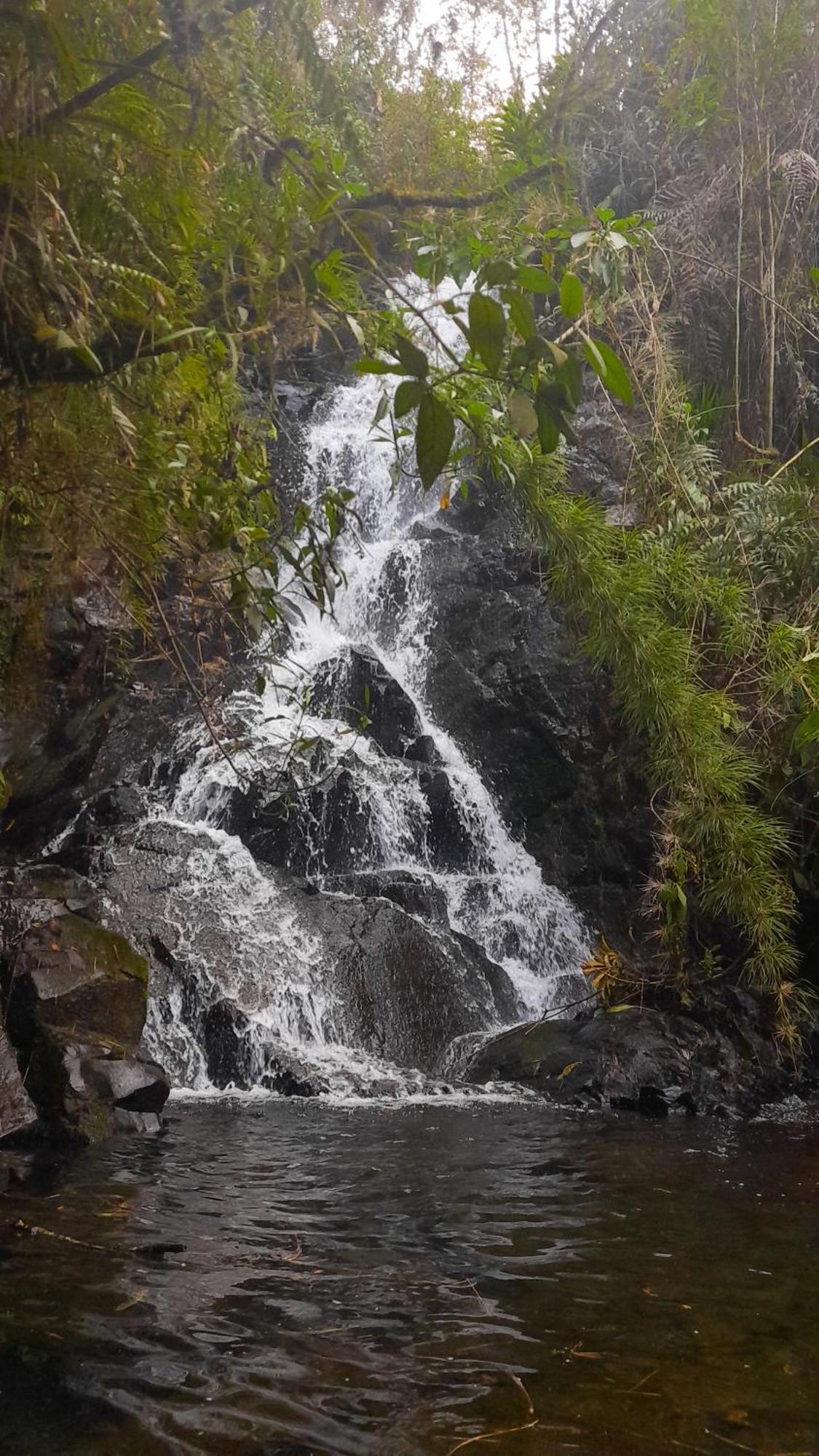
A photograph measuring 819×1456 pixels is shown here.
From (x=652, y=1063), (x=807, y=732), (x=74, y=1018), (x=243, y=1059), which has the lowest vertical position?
(x=243, y=1059)

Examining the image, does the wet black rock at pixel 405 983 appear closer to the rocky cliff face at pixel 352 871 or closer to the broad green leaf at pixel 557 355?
the rocky cliff face at pixel 352 871

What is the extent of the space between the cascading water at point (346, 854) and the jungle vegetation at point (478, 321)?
1.74 m

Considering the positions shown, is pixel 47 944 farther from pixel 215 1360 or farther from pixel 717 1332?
pixel 717 1332

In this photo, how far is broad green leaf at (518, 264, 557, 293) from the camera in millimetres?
1582

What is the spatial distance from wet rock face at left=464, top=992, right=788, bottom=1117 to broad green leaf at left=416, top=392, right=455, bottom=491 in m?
4.94

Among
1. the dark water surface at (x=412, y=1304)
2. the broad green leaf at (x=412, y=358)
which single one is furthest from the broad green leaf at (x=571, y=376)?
the dark water surface at (x=412, y=1304)

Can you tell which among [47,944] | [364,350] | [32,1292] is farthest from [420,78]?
[32,1292]

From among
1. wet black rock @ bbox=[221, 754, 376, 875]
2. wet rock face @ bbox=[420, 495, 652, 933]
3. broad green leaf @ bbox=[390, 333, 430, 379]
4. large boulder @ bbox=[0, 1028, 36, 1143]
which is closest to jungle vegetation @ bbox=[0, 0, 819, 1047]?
broad green leaf @ bbox=[390, 333, 430, 379]

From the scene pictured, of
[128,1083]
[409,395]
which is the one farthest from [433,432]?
[128,1083]

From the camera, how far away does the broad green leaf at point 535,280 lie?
5.19 ft

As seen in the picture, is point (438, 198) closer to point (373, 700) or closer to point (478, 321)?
point (478, 321)

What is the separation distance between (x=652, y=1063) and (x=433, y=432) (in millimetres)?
5156

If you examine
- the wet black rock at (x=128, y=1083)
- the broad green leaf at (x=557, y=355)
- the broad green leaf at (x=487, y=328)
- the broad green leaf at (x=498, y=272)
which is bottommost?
the wet black rock at (x=128, y=1083)

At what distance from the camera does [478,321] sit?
59.7 inches
